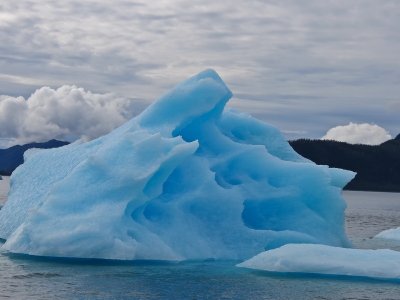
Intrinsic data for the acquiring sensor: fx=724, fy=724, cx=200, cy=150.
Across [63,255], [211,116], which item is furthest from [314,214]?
[63,255]

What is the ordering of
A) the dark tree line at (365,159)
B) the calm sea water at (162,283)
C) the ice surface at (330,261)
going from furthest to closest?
1. the dark tree line at (365,159)
2. the ice surface at (330,261)
3. the calm sea water at (162,283)

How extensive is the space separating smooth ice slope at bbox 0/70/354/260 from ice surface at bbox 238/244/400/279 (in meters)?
2.91

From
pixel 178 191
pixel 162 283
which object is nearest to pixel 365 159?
pixel 178 191

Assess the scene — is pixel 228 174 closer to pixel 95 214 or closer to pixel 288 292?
pixel 95 214

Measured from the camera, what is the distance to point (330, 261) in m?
18.6

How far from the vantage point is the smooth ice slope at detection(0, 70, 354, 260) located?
20203 millimetres

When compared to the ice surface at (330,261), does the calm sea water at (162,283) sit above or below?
below

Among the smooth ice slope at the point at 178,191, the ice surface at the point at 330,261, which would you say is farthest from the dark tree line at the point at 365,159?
the ice surface at the point at 330,261

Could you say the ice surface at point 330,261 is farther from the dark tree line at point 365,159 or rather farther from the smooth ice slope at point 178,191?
the dark tree line at point 365,159

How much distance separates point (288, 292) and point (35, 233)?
25.2ft

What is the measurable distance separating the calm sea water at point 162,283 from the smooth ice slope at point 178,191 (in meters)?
0.95

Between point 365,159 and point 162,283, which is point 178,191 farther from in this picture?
point 365,159

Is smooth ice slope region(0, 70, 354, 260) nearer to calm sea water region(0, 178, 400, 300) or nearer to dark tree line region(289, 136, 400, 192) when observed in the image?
calm sea water region(0, 178, 400, 300)

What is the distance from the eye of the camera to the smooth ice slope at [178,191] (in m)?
20.2
